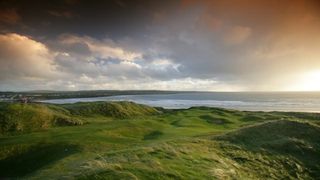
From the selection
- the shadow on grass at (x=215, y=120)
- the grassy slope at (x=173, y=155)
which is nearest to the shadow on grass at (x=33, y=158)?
the grassy slope at (x=173, y=155)

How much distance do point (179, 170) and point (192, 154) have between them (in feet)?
14.5

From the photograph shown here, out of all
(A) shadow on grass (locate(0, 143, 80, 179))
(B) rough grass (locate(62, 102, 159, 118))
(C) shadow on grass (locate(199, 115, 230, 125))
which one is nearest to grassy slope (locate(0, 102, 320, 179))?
(A) shadow on grass (locate(0, 143, 80, 179))

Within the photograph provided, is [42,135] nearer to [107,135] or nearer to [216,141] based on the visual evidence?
[107,135]

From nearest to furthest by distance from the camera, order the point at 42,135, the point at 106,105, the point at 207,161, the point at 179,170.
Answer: the point at 179,170
the point at 207,161
the point at 42,135
the point at 106,105

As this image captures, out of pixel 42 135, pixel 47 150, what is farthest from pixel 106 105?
pixel 47 150

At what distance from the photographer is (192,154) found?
87.8 feet

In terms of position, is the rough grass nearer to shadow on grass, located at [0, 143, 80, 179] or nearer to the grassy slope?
the grassy slope

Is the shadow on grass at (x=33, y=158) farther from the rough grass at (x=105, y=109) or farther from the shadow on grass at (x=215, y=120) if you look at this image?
the rough grass at (x=105, y=109)

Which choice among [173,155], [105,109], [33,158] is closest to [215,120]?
[105,109]

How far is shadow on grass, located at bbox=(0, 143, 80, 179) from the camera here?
34031 mm

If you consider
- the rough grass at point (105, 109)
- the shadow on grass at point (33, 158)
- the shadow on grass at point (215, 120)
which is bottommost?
the shadow on grass at point (33, 158)

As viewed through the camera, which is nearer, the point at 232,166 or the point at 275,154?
the point at 232,166

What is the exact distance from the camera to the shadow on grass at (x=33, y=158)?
1340 inches

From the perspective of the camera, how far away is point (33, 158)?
121 ft
